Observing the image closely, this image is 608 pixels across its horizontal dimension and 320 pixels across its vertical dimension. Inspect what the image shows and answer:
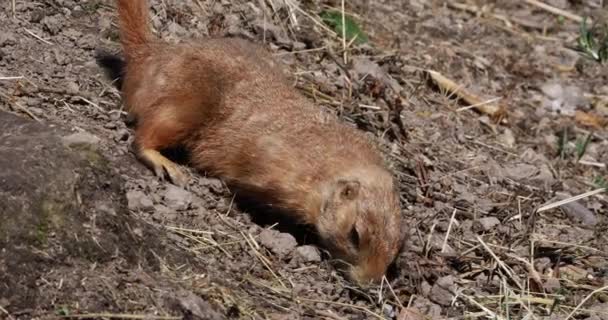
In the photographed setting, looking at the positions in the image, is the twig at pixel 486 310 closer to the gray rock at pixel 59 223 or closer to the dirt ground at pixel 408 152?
the dirt ground at pixel 408 152

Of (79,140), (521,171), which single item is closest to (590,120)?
(521,171)

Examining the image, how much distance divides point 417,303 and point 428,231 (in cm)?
85

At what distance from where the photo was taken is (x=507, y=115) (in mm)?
9266

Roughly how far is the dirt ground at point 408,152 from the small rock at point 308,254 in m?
0.01

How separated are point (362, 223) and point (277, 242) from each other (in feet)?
1.78

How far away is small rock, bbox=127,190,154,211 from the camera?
19.1 ft

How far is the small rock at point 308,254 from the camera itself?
20.4ft

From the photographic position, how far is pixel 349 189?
623cm

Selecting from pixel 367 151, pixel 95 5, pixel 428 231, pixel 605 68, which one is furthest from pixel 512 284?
pixel 605 68

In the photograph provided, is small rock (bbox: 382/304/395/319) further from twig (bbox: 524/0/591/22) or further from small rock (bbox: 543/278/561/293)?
twig (bbox: 524/0/591/22)

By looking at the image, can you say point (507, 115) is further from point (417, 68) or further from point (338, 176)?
point (338, 176)

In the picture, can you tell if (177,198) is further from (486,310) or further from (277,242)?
(486,310)

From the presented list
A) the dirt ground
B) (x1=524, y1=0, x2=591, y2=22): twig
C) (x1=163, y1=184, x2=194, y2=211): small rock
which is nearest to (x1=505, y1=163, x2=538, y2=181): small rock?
the dirt ground

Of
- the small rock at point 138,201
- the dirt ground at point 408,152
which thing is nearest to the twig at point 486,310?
the dirt ground at point 408,152
